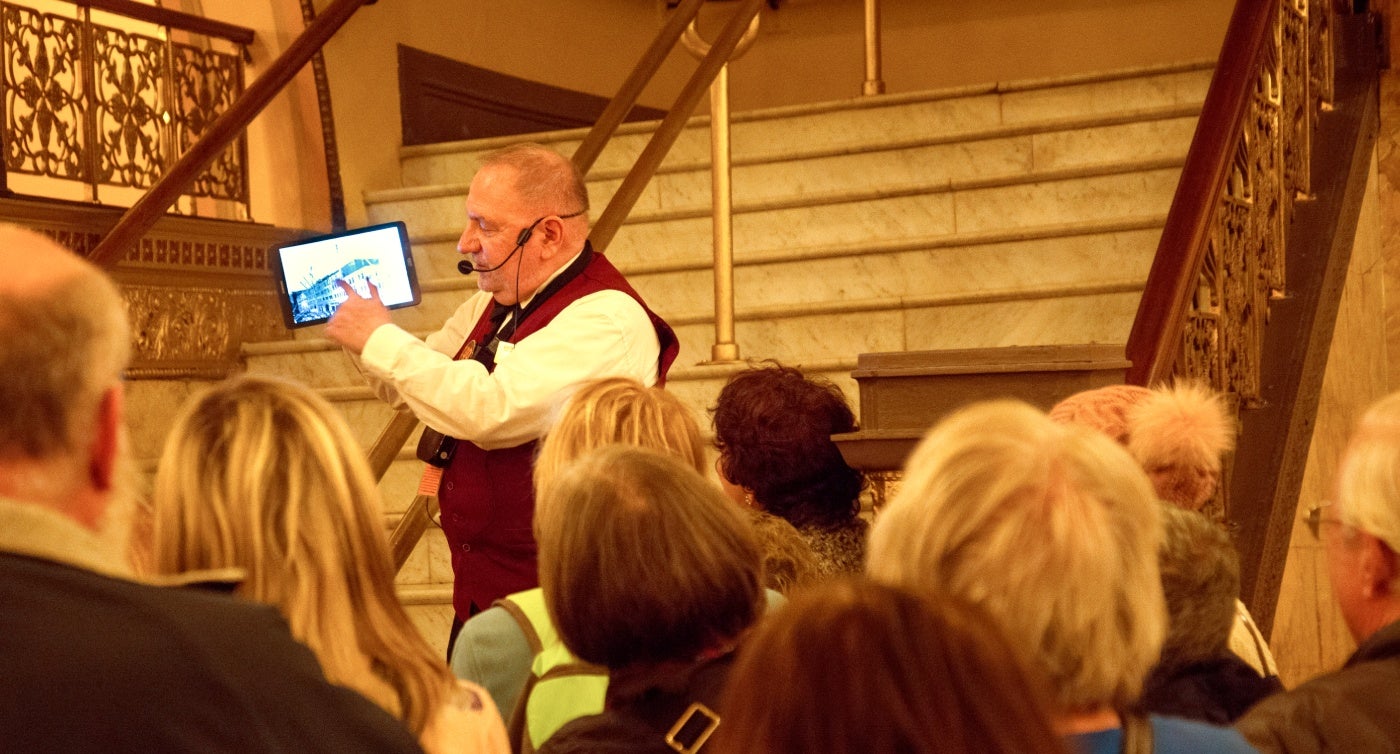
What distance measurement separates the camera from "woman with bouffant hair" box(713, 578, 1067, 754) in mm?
1023

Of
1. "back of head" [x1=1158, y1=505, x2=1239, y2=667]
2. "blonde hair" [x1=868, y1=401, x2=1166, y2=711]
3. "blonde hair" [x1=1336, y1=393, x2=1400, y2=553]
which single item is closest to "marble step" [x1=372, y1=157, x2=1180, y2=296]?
"back of head" [x1=1158, y1=505, x2=1239, y2=667]

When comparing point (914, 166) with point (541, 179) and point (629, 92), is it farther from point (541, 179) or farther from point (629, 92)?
point (541, 179)

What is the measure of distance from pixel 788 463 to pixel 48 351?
1.76 m

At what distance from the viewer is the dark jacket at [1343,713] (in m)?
1.67

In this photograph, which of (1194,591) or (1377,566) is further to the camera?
(1194,591)

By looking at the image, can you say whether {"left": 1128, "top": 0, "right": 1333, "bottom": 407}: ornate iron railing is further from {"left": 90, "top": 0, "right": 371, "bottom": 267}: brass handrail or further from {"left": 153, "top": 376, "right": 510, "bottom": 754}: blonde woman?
{"left": 90, "top": 0, "right": 371, "bottom": 267}: brass handrail

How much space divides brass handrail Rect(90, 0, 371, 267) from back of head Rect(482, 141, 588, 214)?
1.49 m

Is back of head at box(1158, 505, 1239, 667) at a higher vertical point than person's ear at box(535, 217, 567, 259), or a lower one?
lower

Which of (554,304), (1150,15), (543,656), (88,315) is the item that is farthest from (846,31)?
(88,315)

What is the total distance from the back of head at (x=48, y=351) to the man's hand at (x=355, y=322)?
1914 mm

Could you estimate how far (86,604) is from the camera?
1198mm

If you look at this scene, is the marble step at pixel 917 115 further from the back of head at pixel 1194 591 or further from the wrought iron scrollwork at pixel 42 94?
the back of head at pixel 1194 591

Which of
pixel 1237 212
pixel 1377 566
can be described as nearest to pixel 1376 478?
pixel 1377 566

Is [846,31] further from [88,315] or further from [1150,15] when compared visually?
[88,315]
